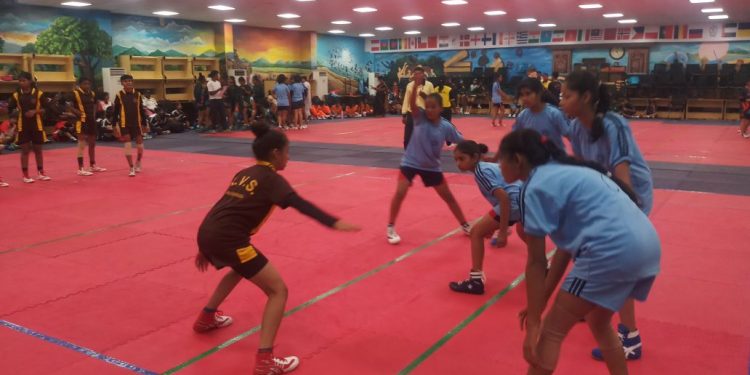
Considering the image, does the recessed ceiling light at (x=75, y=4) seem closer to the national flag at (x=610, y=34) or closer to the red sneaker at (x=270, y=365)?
the red sneaker at (x=270, y=365)

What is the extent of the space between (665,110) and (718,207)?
61.8 ft

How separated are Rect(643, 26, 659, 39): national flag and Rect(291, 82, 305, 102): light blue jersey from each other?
15.5 meters

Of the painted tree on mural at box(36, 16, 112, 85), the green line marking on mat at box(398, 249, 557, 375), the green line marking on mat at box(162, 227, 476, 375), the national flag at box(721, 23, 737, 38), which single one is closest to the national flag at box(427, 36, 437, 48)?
the national flag at box(721, 23, 737, 38)

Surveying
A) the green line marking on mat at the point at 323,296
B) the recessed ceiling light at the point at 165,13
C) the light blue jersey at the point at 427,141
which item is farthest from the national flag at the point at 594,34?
the light blue jersey at the point at 427,141

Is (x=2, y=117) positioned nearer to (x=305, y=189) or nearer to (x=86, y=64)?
(x=86, y=64)

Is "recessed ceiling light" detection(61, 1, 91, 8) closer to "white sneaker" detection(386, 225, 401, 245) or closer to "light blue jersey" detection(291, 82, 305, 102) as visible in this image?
"light blue jersey" detection(291, 82, 305, 102)

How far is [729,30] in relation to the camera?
24312mm

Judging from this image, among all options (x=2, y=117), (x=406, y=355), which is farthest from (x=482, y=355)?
(x=2, y=117)

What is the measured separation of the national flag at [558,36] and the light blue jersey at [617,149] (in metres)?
25.6

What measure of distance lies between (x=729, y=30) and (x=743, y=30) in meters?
0.50

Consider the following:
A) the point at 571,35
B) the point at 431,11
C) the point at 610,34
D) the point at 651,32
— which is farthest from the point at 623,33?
the point at 431,11

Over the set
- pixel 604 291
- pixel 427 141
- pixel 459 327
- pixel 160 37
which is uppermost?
pixel 160 37

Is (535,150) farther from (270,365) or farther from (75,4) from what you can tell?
(75,4)

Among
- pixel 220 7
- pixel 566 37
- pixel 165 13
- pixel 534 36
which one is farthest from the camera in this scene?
pixel 534 36
